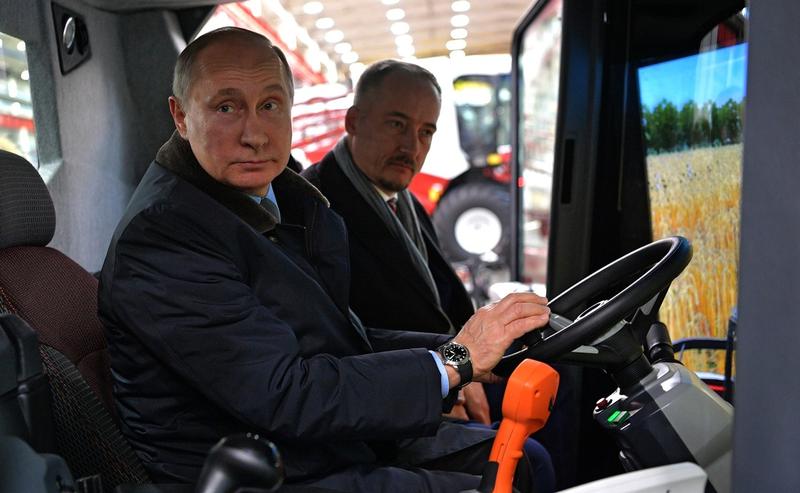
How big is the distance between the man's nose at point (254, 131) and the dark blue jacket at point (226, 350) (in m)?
0.10

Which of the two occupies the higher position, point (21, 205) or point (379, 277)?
point (21, 205)

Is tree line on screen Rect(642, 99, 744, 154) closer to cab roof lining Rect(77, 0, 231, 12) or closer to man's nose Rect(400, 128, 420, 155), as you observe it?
man's nose Rect(400, 128, 420, 155)

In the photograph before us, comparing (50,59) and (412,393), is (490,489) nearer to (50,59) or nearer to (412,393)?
(412,393)

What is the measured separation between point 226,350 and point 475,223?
19.5ft

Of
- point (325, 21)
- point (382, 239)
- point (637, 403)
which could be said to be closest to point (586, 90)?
point (382, 239)

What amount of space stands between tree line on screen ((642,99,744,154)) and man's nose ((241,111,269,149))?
3.12ft

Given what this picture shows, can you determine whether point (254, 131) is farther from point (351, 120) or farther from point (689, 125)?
point (689, 125)

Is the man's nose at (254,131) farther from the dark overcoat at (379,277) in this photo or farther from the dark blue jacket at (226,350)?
the dark overcoat at (379,277)

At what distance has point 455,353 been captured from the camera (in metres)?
1.37

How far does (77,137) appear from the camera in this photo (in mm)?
2119

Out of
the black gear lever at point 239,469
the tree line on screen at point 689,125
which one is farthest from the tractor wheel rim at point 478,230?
the black gear lever at point 239,469

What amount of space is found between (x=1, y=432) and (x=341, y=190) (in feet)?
4.23

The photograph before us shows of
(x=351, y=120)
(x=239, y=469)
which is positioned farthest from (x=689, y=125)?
(x=239, y=469)

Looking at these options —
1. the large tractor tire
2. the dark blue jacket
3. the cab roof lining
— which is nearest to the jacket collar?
the dark blue jacket
